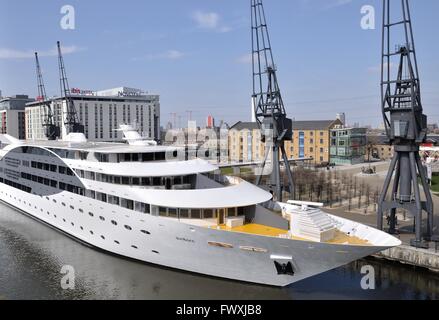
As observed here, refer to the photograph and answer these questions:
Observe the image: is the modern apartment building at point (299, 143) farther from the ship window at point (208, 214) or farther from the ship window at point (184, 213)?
the ship window at point (184, 213)

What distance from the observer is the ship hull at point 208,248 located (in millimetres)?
13359

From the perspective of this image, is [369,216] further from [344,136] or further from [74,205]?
[344,136]

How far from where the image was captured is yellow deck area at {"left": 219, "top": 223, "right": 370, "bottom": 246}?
1385 centimetres

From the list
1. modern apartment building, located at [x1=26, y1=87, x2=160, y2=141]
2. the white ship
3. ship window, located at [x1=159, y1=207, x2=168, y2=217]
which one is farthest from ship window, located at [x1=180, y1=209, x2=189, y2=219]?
modern apartment building, located at [x1=26, y1=87, x2=160, y2=141]

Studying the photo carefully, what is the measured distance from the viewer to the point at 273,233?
47.9 feet

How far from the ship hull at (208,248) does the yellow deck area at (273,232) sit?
56 centimetres

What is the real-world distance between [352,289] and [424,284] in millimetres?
3347

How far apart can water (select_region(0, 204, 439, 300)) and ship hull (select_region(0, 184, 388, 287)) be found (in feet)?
1.31

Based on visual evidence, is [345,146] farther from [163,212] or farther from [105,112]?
[105,112]

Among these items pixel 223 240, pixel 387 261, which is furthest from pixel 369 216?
pixel 223 240

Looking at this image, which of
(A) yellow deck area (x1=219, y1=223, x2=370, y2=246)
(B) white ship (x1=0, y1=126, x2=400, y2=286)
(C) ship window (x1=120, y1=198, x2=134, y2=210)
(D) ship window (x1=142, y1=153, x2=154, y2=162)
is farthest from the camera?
(D) ship window (x1=142, y1=153, x2=154, y2=162)

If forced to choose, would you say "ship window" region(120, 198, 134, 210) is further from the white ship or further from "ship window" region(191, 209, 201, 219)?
"ship window" region(191, 209, 201, 219)

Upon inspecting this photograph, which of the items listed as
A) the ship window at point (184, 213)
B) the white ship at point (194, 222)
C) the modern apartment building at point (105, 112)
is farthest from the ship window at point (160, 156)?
the modern apartment building at point (105, 112)
